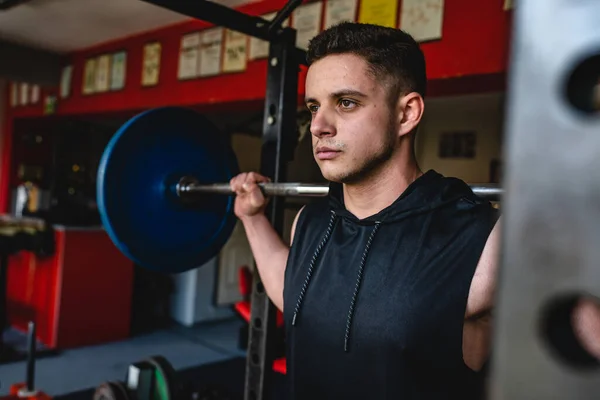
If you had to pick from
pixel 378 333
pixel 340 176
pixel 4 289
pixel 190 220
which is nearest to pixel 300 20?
pixel 190 220

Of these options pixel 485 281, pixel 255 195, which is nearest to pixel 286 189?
pixel 255 195

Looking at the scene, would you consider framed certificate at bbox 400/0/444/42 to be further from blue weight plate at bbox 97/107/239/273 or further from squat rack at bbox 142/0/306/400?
blue weight plate at bbox 97/107/239/273

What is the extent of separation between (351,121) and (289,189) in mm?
289

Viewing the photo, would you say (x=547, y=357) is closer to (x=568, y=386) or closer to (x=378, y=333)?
(x=568, y=386)

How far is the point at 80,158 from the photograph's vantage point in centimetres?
413

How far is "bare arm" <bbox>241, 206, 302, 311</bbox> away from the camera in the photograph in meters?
1.21

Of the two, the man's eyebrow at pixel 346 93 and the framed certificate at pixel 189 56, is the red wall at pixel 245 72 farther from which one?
the man's eyebrow at pixel 346 93

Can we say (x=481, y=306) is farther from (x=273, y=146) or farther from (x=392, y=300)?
(x=273, y=146)

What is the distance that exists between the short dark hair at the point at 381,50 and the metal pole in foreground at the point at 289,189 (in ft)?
0.83

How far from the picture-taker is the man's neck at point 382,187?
98 centimetres

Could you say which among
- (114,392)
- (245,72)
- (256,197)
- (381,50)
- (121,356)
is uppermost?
(245,72)

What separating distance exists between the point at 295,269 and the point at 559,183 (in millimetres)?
902

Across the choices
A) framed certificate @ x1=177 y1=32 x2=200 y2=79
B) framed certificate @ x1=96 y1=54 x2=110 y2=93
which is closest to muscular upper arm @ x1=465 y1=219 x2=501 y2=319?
framed certificate @ x1=177 y1=32 x2=200 y2=79

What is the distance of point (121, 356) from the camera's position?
3156 mm
